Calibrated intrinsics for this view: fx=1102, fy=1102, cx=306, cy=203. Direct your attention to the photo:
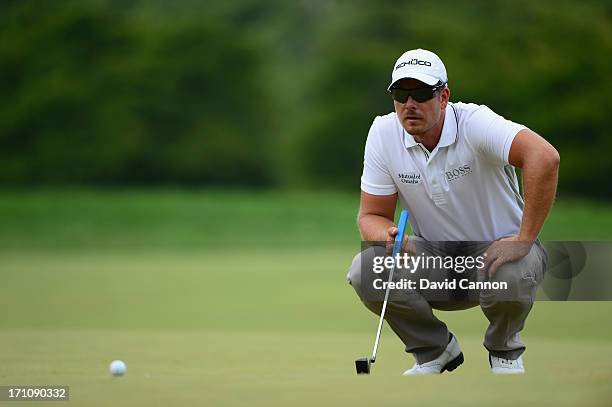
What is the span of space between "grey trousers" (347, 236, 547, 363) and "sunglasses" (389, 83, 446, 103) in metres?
0.72

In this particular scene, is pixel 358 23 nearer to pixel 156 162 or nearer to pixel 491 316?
pixel 156 162

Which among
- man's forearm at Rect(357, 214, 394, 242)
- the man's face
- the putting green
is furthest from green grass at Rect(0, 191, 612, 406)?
the man's face

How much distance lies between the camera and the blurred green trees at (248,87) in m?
30.1

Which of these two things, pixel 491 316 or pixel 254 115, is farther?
pixel 254 115

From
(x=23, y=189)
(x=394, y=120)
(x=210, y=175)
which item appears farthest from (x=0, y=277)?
(x=210, y=175)

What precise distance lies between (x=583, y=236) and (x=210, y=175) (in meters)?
14.9

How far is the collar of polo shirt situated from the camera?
204 inches

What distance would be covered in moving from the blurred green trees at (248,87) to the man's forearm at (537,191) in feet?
82.1

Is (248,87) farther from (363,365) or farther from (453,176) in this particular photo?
(363,365)

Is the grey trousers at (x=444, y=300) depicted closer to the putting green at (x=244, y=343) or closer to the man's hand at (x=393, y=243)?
the man's hand at (x=393, y=243)

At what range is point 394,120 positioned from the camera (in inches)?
211

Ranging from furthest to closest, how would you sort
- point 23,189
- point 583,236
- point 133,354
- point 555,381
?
1. point 23,189
2. point 583,236
3. point 133,354
4. point 555,381

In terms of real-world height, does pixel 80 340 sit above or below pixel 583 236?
below

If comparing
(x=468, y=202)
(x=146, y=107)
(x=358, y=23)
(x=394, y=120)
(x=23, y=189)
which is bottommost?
(x=468, y=202)
